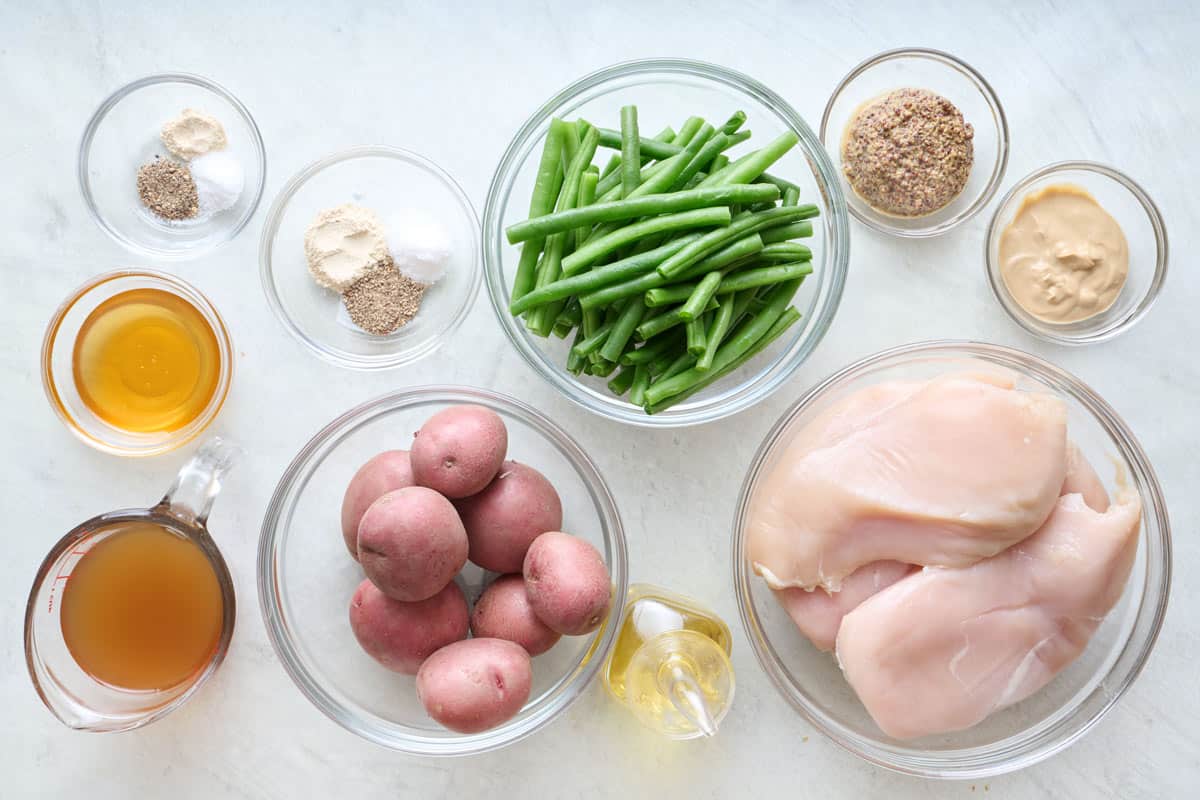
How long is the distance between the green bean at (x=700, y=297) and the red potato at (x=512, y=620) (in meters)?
0.50

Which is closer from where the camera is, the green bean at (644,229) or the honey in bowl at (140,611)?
the green bean at (644,229)

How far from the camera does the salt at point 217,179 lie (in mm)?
1733

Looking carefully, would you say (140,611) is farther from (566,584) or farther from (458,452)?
(566,584)

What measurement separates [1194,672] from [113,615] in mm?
1951

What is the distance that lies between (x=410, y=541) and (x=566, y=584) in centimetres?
23

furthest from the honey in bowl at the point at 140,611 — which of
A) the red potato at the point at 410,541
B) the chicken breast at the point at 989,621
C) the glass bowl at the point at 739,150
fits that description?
the chicken breast at the point at 989,621

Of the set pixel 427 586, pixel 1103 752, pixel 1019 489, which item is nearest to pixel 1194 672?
pixel 1103 752

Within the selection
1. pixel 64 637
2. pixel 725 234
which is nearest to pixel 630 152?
pixel 725 234

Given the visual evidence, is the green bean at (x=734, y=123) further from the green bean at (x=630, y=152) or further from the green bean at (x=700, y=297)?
the green bean at (x=700, y=297)

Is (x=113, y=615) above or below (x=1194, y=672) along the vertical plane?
below

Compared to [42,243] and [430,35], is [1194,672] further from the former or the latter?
[42,243]

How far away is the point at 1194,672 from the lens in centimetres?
168

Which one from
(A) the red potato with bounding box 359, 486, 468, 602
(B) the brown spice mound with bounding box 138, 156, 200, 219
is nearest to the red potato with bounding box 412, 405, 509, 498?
(A) the red potato with bounding box 359, 486, 468, 602

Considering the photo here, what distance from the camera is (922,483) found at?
138 centimetres
